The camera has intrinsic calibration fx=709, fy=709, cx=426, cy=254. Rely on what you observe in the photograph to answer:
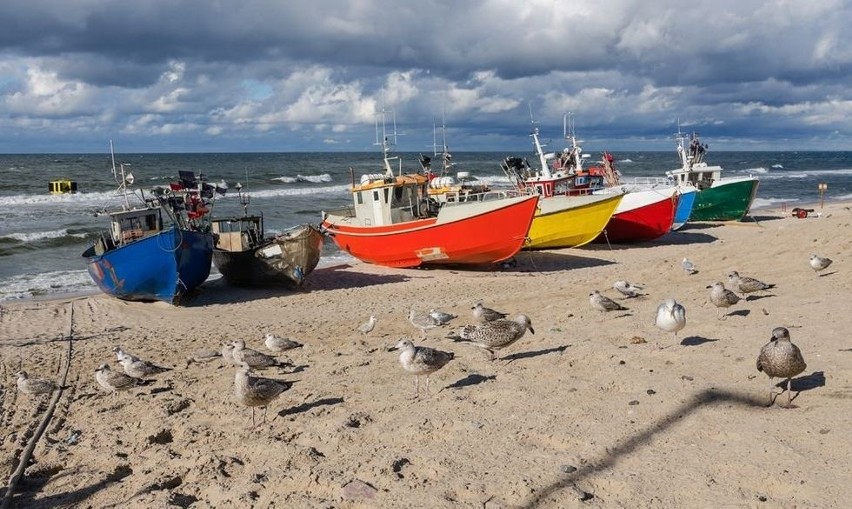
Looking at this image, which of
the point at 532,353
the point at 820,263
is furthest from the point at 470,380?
the point at 820,263

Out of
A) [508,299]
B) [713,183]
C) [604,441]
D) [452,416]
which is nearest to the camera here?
[604,441]

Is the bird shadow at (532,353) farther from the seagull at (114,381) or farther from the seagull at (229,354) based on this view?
the seagull at (114,381)

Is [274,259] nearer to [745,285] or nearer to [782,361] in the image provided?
[745,285]

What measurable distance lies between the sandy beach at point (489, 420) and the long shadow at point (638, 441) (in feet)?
0.06

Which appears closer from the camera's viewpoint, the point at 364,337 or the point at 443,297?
the point at 364,337

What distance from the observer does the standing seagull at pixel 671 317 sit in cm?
870

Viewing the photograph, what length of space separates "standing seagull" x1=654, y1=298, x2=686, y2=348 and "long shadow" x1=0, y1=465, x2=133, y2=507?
6259mm

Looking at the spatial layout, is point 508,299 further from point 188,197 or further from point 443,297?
point 188,197

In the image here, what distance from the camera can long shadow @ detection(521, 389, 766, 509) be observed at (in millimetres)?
5363

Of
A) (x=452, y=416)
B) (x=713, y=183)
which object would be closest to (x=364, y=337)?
(x=452, y=416)

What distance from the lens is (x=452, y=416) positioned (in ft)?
23.3

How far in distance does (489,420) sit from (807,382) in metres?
3.13

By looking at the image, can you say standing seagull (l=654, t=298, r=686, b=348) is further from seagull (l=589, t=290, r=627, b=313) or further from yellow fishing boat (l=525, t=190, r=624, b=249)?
yellow fishing boat (l=525, t=190, r=624, b=249)

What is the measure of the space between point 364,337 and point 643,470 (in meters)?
7.44
